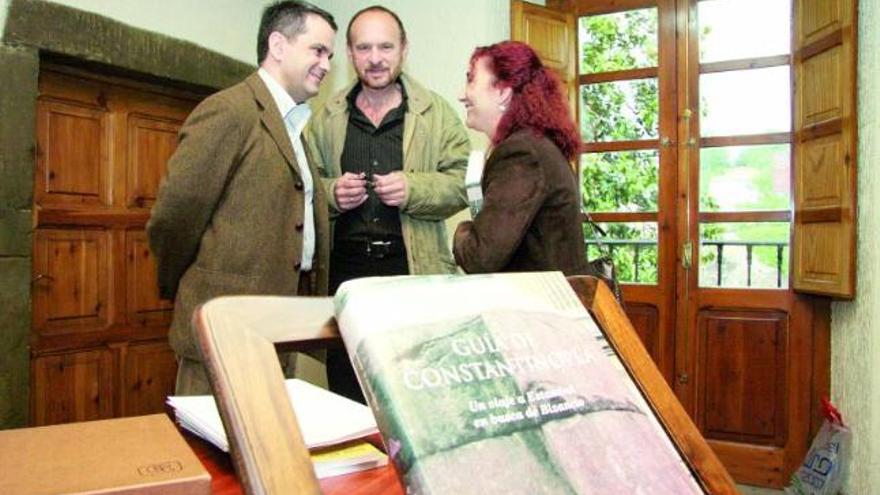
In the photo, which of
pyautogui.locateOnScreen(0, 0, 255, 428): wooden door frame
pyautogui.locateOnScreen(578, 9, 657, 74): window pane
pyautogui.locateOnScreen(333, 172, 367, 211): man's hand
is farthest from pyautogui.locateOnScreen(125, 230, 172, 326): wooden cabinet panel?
pyautogui.locateOnScreen(578, 9, 657, 74): window pane

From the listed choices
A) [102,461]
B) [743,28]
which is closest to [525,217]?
[102,461]

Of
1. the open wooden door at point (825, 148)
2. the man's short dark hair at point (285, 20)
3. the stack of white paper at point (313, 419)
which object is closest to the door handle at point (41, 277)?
the man's short dark hair at point (285, 20)

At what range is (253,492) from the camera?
0.95 ft

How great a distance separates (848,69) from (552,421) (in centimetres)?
262

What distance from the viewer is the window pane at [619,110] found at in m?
3.19

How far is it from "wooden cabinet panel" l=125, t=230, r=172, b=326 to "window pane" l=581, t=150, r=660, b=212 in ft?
6.31

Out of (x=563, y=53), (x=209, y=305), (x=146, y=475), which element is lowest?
(x=146, y=475)

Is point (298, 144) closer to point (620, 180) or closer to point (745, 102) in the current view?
point (620, 180)

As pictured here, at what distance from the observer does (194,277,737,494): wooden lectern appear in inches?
11.7

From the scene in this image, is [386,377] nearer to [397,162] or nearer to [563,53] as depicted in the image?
[397,162]

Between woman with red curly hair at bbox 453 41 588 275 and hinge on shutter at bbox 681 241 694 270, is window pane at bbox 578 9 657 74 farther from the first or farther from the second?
woman with red curly hair at bbox 453 41 588 275

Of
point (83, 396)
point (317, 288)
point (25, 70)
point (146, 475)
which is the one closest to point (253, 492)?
point (146, 475)

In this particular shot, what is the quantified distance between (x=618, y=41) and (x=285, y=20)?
2031 mm

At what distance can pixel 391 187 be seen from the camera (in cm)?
179
